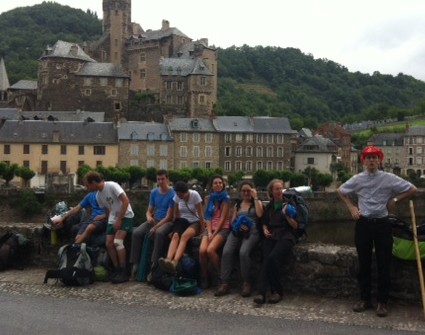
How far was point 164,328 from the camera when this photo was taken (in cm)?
605

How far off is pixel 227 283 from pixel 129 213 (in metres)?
1.89

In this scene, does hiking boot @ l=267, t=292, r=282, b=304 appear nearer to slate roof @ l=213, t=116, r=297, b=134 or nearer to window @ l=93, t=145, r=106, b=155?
window @ l=93, t=145, r=106, b=155

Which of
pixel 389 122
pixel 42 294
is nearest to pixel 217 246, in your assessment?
pixel 42 294

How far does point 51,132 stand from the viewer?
188ft

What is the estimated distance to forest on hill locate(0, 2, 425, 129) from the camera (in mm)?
126625

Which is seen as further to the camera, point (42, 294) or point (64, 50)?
point (64, 50)

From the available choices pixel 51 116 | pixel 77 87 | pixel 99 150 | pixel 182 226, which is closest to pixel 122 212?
pixel 182 226

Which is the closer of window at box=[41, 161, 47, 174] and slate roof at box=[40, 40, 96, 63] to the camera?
window at box=[41, 161, 47, 174]

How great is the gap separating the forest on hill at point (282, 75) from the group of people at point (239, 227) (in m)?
111

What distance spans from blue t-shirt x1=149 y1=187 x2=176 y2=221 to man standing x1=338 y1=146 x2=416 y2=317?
2.93m

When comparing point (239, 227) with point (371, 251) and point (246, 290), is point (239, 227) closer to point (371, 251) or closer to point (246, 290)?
point (246, 290)

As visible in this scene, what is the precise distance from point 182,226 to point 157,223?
1.34 feet

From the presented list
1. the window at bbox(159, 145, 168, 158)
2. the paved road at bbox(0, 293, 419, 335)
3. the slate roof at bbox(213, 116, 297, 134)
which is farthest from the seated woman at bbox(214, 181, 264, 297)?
the slate roof at bbox(213, 116, 297, 134)

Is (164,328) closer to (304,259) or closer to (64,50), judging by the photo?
(304,259)
